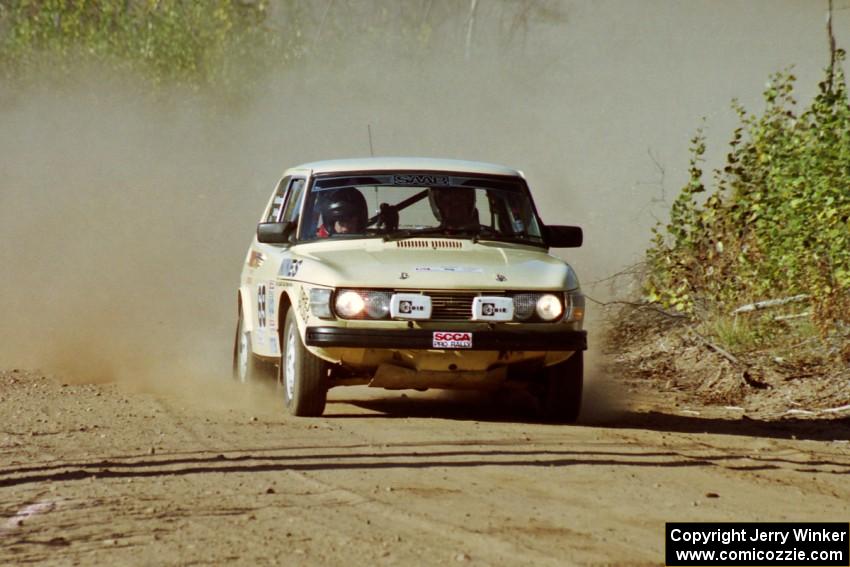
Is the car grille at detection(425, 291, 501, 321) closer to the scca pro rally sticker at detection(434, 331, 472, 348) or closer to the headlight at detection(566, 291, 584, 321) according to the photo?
the scca pro rally sticker at detection(434, 331, 472, 348)

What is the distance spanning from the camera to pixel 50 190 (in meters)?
28.2

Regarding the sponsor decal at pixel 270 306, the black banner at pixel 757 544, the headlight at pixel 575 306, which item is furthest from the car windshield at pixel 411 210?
the black banner at pixel 757 544

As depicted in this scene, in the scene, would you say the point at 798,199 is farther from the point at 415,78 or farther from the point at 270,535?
the point at 415,78

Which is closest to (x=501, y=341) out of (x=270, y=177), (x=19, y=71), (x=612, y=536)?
(x=612, y=536)

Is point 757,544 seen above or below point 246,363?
below

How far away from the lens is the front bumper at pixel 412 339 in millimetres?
9695

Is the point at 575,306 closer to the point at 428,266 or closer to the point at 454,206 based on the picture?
the point at 428,266

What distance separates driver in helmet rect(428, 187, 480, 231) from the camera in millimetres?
10961

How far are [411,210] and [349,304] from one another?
1508mm

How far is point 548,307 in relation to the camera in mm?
9969

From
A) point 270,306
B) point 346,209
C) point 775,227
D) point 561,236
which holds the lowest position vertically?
point 270,306

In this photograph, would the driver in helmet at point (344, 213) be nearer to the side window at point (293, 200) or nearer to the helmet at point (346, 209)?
the helmet at point (346, 209)

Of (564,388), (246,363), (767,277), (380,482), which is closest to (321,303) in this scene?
(564,388)

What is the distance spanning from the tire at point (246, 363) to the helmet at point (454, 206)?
1.94 m
